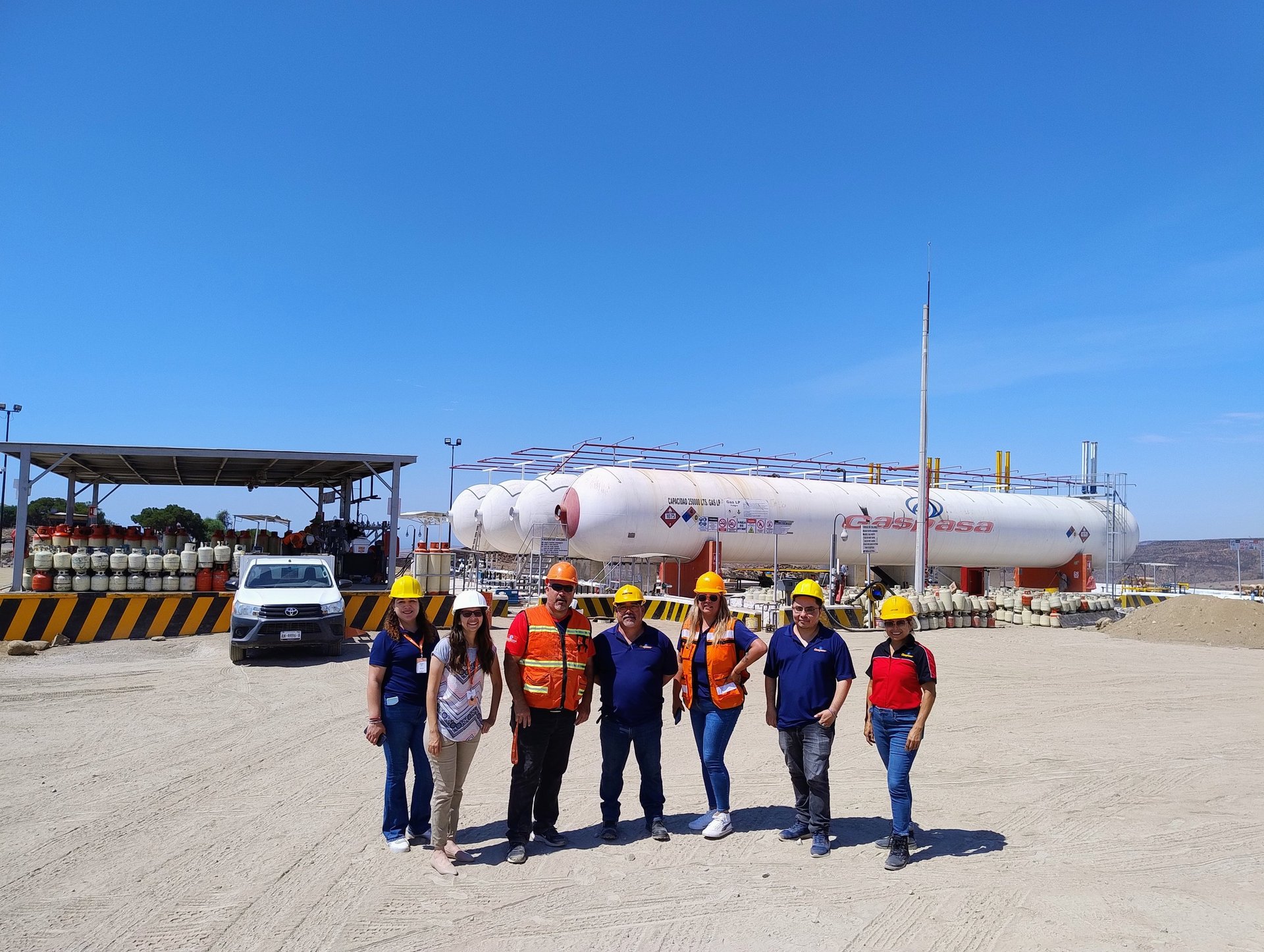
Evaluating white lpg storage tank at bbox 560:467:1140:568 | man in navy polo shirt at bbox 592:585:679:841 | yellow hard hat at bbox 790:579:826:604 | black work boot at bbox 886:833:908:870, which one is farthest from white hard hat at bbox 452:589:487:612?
white lpg storage tank at bbox 560:467:1140:568

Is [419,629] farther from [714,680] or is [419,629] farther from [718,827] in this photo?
[718,827]

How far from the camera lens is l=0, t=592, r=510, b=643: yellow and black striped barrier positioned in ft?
47.1

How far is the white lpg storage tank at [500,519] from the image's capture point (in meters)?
28.2

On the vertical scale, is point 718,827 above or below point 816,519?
below

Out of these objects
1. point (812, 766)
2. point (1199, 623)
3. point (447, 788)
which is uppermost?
point (812, 766)

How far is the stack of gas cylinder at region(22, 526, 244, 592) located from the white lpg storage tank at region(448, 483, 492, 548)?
14.5 m

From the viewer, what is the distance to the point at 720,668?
5445 millimetres

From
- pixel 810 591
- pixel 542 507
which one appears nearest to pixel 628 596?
pixel 810 591

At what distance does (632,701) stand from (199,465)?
17.8 m

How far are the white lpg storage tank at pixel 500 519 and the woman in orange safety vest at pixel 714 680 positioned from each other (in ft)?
72.6

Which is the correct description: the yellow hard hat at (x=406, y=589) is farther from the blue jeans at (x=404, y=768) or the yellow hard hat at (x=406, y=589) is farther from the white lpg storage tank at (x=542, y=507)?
the white lpg storage tank at (x=542, y=507)

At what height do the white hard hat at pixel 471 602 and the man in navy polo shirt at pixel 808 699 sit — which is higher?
the white hard hat at pixel 471 602

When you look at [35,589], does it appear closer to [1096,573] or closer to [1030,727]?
[1030,727]

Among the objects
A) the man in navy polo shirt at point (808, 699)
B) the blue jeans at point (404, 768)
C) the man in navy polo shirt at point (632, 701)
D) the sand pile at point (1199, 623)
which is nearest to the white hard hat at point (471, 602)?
the blue jeans at point (404, 768)
